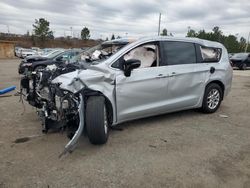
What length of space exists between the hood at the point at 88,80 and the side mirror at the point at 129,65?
0.27 m

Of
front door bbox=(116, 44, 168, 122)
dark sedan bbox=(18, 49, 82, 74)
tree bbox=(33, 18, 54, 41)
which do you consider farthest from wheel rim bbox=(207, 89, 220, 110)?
tree bbox=(33, 18, 54, 41)

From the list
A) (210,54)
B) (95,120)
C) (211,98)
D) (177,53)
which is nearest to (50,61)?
(177,53)

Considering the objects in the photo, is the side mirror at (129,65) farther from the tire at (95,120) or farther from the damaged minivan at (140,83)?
the tire at (95,120)

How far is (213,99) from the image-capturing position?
5551 millimetres

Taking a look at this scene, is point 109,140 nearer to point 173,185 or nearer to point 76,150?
point 76,150

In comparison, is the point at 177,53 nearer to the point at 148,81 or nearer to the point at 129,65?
the point at 148,81

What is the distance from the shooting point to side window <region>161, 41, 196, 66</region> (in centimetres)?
470

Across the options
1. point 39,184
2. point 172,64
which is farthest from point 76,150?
point 172,64

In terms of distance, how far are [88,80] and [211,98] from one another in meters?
3.15

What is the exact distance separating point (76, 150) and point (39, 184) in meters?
0.94

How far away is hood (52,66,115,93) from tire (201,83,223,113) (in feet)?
8.29

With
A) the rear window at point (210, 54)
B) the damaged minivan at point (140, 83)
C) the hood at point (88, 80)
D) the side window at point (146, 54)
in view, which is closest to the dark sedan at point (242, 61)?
the damaged minivan at point (140, 83)

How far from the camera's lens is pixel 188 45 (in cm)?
514

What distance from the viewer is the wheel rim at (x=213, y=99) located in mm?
5461
